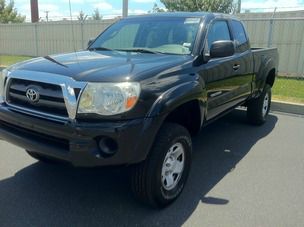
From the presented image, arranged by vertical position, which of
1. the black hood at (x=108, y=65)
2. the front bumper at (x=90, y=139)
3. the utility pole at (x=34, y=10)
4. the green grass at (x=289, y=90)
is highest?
the utility pole at (x=34, y=10)

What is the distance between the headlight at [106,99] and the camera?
2.67 m

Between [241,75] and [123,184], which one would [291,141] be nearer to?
[241,75]

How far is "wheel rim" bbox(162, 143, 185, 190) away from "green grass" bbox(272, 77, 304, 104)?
15.8 feet

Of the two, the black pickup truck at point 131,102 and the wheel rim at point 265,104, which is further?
the wheel rim at point 265,104

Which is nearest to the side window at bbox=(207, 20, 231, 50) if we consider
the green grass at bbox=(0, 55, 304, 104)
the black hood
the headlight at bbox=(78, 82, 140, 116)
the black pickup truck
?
the black pickup truck

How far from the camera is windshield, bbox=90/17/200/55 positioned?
12.6ft

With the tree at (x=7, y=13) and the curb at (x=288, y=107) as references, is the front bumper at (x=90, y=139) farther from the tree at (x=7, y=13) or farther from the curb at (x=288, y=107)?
the tree at (x=7, y=13)

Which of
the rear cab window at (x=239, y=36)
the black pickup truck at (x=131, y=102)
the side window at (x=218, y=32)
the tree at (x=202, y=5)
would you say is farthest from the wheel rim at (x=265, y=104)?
the tree at (x=202, y=5)

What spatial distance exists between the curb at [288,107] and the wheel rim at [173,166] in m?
4.53

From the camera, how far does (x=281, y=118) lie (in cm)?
670

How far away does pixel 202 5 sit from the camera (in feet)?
69.5

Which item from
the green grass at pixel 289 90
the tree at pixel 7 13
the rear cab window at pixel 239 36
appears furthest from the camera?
the tree at pixel 7 13

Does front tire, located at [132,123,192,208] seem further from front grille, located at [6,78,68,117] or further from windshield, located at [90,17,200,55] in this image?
windshield, located at [90,17,200,55]

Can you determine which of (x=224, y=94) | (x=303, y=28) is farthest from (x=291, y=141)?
(x=303, y=28)
